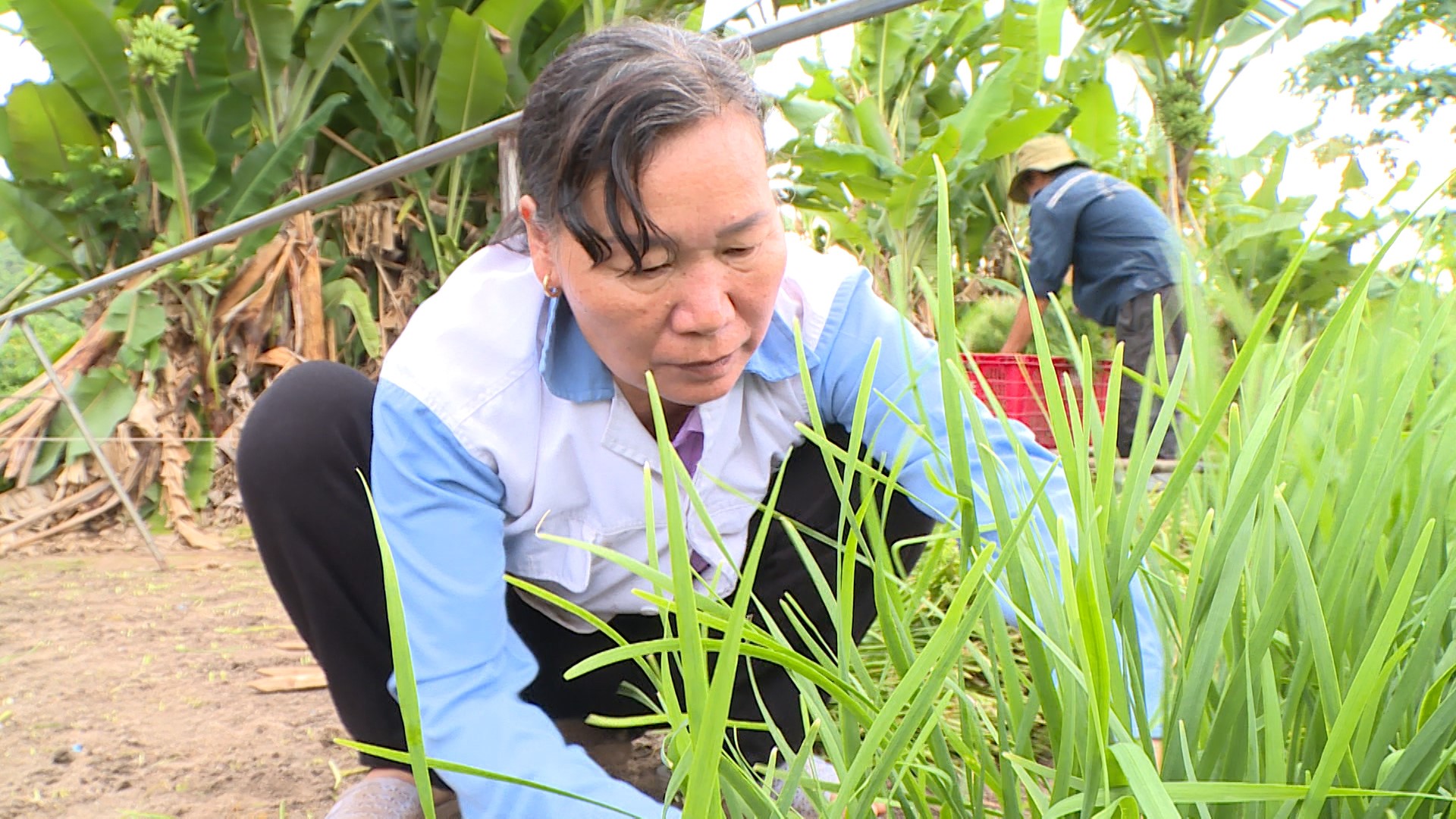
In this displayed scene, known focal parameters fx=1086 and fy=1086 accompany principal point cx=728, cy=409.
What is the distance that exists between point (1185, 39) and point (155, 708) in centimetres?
426

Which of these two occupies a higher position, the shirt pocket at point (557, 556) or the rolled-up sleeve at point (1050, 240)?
the shirt pocket at point (557, 556)

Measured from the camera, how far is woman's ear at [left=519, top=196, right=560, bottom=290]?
844 mm

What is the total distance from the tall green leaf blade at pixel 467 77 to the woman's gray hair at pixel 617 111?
2.48 m

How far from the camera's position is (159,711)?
159cm

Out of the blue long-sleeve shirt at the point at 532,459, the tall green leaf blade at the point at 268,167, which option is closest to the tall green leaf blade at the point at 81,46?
the tall green leaf blade at the point at 268,167

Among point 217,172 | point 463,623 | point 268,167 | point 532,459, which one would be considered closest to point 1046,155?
point 268,167

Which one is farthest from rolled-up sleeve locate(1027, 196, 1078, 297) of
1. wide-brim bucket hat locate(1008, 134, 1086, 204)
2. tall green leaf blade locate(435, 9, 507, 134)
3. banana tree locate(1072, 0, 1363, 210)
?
tall green leaf blade locate(435, 9, 507, 134)

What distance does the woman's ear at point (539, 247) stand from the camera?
0.84m

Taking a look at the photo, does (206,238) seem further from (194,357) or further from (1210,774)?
(1210,774)

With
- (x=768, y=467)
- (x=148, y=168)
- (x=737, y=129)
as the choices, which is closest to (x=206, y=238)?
(x=768, y=467)

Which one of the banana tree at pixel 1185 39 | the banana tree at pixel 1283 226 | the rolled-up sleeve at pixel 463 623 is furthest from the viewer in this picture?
the banana tree at pixel 1185 39

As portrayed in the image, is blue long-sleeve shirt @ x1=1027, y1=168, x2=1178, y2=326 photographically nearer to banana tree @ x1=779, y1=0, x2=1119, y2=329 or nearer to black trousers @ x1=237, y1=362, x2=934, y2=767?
banana tree @ x1=779, y1=0, x2=1119, y2=329

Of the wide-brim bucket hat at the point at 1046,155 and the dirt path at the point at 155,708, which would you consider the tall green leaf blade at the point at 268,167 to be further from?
the wide-brim bucket hat at the point at 1046,155

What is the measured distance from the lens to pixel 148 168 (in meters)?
3.28
